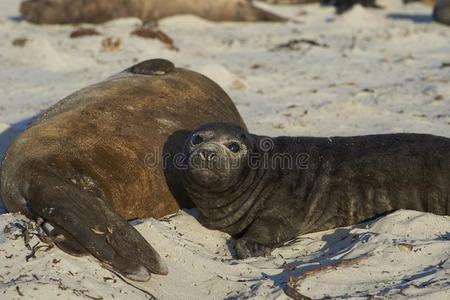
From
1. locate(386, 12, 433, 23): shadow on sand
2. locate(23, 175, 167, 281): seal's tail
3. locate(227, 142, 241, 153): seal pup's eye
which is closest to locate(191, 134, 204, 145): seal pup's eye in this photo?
locate(227, 142, 241, 153): seal pup's eye

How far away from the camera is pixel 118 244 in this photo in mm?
4121

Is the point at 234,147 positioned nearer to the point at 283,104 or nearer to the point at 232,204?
the point at 232,204

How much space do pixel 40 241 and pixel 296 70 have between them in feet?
20.4

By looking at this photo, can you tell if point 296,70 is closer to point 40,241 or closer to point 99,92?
point 99,92

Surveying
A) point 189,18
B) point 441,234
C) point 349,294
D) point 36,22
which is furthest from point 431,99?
point 36,22

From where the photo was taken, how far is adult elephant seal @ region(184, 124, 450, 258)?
503 centimetres

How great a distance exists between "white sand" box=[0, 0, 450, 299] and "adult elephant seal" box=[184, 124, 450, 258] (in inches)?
6.6

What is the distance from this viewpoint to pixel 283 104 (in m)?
8.29

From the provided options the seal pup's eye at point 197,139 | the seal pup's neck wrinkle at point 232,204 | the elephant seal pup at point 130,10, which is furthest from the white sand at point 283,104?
the seal pup's eye at point 197,139

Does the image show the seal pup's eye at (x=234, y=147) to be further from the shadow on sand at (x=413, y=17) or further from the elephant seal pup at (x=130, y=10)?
the shadow on sand at (x=413, y=17)

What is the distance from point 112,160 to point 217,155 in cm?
64

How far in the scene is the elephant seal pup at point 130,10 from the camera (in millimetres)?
13133

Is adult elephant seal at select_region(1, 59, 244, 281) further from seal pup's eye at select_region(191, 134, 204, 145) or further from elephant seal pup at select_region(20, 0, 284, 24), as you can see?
elephant seal pup at select_region(20, 0, 284, 24)

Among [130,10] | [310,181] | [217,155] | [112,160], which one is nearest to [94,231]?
[112,160]
